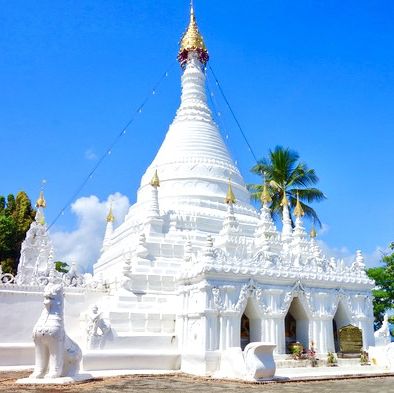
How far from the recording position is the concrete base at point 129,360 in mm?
18344

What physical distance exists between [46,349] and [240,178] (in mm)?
23333

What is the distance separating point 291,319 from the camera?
78.7 ft

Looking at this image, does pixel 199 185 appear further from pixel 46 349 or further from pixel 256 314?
pixel 46 349

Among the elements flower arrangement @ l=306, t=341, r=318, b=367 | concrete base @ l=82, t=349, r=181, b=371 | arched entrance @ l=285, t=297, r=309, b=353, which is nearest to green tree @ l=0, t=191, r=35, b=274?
concrete base @ l=82, t=349, r=181, b=371

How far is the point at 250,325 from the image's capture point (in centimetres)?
2212

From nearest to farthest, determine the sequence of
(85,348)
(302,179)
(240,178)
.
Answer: (85,348) → (240,178) → (302,179)

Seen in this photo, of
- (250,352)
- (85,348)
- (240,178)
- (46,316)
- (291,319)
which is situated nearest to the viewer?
(46,316)

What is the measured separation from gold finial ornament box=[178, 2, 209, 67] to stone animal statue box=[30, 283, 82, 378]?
31.7 m

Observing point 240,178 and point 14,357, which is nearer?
point 14,357

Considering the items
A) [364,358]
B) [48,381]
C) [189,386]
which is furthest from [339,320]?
[48,381]

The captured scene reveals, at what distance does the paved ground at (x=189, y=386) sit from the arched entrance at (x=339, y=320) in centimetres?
613

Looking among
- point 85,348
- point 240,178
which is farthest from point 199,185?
point 85,348

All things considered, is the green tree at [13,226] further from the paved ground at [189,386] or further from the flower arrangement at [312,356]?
the flower arrangement at [312,356]

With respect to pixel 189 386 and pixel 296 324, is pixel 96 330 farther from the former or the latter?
pixel 296 324
